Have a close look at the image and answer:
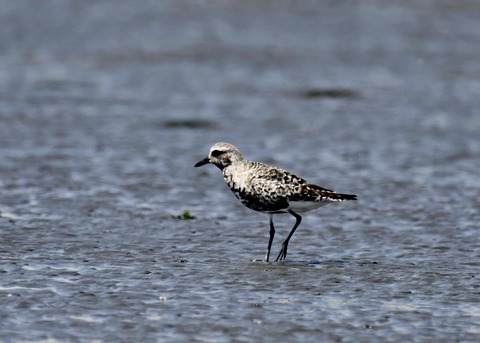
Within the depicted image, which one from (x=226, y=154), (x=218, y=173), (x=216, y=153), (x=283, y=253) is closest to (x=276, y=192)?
(x=283, y=253)

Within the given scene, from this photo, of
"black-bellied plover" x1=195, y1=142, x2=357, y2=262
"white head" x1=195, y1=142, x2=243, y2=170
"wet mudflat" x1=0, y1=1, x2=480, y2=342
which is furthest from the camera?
"white head" x1=195, y1=142, x2=243, y2=170

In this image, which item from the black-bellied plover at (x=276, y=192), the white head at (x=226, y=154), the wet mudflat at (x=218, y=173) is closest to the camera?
the wet mudflat at (x=218, y=173)

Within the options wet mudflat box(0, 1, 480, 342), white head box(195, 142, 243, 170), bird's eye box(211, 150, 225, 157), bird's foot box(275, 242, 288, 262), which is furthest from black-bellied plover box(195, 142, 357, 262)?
wet mudflat box(0, 1, 480, 342)

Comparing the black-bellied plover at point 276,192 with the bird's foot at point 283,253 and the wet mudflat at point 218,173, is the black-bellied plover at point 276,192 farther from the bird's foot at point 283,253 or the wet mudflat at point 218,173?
the wet mudflat at point 218,173

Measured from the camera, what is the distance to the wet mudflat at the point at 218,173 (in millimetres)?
10219

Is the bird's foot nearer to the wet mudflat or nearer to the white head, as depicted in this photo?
the wet mudflat

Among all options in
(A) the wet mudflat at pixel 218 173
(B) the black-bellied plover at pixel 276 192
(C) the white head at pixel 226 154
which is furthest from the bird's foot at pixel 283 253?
(C) the white head at pixel 226 154

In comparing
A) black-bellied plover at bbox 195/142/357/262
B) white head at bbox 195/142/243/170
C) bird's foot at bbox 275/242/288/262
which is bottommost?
bird's foot at bbox 275/242/288/262

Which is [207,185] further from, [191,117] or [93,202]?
[191,117]

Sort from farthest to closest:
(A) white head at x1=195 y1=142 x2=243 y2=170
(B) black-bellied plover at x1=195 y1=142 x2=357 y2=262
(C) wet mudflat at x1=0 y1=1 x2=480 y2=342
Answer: (A) white head at x1=195 y1=142 x2=243 y2=170 → (B) black-bellied plover at x1=195 y1=142 x2=357 y2=262 → (C) wet mudflat at x1=0 y1=1 x2=480 y2=342

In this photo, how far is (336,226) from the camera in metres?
14.4

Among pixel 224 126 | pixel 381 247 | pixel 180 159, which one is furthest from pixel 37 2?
pixel 381 247

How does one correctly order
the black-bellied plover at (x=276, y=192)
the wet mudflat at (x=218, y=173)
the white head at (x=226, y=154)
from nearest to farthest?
the wet mudflat at (x=218, y=173), the black-bellied plover at (x=276, y=192), the white head at (x=226, y=154)

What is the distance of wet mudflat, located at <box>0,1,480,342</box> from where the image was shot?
10.2 m
